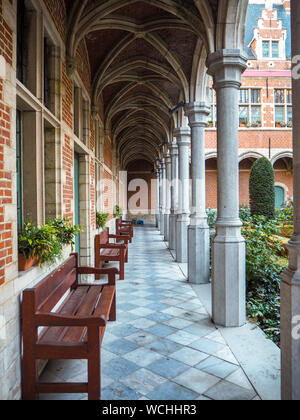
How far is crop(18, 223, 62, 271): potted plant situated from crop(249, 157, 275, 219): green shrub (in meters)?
12.1

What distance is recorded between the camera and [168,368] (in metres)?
2.83

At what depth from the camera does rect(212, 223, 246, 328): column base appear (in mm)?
3816

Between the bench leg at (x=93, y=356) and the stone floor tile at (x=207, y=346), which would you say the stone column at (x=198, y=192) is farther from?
the bench leg at (x=93, y=356)

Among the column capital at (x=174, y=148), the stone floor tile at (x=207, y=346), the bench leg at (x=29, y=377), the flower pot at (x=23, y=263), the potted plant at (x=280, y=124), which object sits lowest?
the stone floor tile at (x=207, y=346)

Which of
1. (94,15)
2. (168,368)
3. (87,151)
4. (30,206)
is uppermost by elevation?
(94,15)

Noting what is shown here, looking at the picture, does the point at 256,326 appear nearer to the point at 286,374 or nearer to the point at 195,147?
the point at 286,374

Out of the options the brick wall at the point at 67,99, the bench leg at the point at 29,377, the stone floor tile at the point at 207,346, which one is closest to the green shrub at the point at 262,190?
the brick wall at the point at 67,99

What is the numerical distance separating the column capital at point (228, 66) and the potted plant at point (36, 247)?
107 inches

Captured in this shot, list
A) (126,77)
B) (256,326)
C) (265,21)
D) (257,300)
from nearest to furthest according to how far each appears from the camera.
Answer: (256,326)
(257,300)
(126,77)
(265,21)

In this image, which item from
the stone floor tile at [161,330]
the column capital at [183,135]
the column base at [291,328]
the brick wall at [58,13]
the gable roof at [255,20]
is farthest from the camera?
the gable roof at [255,20]

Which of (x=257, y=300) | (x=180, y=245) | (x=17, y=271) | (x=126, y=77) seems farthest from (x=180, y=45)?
(x=17, y=271)

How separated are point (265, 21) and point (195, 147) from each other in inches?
737

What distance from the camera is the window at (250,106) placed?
19.2m
